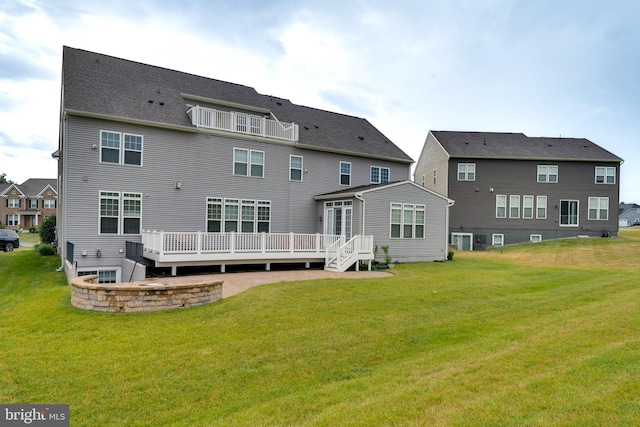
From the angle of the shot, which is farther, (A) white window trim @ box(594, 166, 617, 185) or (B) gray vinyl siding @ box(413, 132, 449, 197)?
(B) gray vinyl siding @ box(413, 132, 449, 197)

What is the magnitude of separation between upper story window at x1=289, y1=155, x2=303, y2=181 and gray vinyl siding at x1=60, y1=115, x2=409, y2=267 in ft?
0.76

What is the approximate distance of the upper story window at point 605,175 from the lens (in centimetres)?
2803

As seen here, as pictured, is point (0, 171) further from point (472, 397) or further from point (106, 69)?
point (472, 397)

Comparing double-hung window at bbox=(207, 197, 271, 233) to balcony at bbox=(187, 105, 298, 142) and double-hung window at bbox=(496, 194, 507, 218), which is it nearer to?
balcony at bbox=(187, 105, 298, 142)

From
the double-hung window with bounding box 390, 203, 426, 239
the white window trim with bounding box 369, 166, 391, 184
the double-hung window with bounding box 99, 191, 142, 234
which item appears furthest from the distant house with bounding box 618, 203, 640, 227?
the double-hung window with bounding box 99, 191, 142, 234

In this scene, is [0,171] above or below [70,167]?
above

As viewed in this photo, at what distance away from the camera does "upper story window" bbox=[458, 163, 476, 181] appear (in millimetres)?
28344

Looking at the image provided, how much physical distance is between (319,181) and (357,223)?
3884mm

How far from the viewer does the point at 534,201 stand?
91.8 ft

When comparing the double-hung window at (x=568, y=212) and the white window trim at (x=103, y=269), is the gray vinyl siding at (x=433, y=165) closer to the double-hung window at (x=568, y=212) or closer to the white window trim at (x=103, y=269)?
the double-hung window at (x=568, y=212)

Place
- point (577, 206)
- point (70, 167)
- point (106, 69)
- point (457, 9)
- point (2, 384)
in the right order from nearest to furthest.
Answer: point (2, 384) < point (70, 167) < point (457, 9) < point (106, 69) < point (577, 206)

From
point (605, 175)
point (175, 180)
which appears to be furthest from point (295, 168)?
point (605, 175)

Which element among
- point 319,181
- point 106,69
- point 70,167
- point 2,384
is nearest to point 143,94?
point 106,69

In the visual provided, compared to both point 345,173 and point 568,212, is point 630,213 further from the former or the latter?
point 345,173
